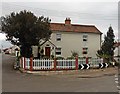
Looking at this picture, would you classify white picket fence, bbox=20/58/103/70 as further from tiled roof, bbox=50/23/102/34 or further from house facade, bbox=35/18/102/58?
tiled roof, bbox=50/23/102/34

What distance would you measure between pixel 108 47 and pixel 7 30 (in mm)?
33731

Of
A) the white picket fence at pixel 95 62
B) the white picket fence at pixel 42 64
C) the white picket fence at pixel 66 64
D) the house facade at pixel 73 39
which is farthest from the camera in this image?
the house facade at pixel 73 39

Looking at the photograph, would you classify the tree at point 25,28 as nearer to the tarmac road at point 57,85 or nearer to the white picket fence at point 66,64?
the white picket fence at point 66,64

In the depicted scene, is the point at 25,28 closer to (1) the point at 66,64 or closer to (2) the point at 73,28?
(1) the point at 66,64

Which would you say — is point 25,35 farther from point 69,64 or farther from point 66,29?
point 66,29

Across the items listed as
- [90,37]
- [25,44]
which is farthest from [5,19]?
[90,37]

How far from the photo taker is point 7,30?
91.5 feet

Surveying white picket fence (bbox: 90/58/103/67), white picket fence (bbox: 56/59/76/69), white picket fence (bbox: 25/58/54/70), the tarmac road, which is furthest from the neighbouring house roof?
the tarmac road

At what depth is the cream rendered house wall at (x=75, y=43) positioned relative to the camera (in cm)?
4116

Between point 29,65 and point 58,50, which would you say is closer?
point 29,65

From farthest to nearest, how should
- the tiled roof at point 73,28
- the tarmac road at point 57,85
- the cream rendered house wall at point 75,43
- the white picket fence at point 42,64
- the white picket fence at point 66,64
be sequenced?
the tiled roof at point 73,28, the cream rendered house wall at point 75,43, the white picket fence at point 66,64, the white picket fence at point 42,64, the tarmac road at point 57,85

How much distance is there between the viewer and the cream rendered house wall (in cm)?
4116

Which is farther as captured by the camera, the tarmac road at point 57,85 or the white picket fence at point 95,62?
the white picket fence at point 95,62

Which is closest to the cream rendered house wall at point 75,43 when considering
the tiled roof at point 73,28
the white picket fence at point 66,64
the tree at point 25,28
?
the tiled roof at point 73,28
